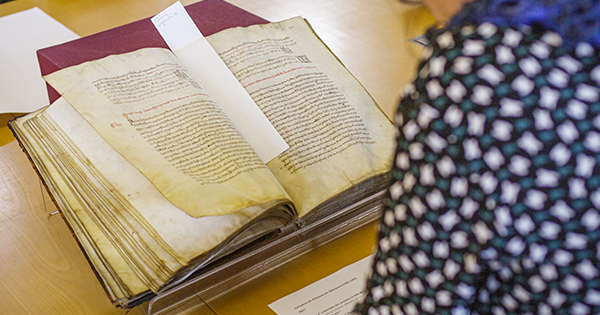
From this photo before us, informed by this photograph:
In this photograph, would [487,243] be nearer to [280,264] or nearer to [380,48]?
[280,264]

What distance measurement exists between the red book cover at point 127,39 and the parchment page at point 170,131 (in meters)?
0.16

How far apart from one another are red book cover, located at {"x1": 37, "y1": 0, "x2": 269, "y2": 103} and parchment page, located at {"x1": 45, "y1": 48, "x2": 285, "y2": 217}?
0.16 m

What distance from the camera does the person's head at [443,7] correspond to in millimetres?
337

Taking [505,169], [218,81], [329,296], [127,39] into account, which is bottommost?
[329,296]

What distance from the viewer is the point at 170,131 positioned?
58cm

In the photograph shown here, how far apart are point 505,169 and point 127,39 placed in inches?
29.6

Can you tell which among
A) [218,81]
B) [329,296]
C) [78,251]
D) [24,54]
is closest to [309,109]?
[218,81]

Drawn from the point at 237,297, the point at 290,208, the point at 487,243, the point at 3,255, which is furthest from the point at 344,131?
the point at 3,255

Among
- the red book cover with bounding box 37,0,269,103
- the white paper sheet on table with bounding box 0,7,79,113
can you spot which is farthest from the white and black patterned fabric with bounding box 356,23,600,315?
the white paper sheet on table with bounding box 0,7,79,113

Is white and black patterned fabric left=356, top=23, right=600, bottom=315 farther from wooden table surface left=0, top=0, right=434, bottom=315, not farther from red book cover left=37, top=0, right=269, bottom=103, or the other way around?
red book cover left=37, top=0, right=269, bottom=103

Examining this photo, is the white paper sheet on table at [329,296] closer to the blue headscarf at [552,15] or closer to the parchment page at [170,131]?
the parchment page at [170,131]

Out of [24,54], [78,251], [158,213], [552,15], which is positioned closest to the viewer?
[552,15]

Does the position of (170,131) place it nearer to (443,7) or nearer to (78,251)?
(78,251)

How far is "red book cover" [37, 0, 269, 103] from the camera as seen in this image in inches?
31.1
